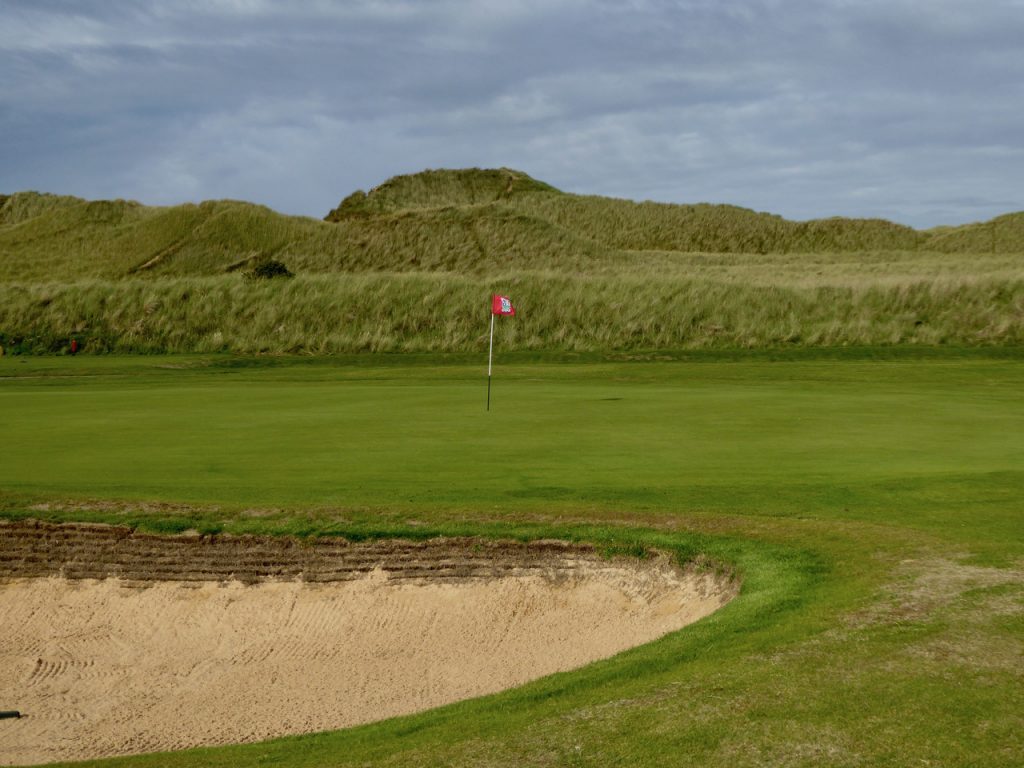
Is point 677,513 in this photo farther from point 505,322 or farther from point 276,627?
point 505,322

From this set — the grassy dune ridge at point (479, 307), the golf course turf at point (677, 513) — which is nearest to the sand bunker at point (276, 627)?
the golf course turf at point (677, 513)

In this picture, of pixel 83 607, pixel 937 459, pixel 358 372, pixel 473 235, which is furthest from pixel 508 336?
pixel 473 235

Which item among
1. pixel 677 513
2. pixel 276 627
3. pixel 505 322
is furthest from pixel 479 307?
pixel 276 627

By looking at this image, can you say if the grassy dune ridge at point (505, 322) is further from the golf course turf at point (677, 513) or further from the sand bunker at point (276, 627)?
the sand bunker at point (276, 627)

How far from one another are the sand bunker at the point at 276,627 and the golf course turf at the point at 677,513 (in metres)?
0.27

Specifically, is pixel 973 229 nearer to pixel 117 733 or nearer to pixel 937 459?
pixel 937 459

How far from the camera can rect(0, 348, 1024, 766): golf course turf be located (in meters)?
4.31

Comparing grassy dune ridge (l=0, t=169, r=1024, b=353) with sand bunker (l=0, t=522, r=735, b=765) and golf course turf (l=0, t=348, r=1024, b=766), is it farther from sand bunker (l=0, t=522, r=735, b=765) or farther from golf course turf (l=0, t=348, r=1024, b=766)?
sand bunker (l=0, t=522, r=735, b=765)

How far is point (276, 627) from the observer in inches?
308

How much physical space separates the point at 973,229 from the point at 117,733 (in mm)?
106565

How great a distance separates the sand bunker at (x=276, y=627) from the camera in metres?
6.39

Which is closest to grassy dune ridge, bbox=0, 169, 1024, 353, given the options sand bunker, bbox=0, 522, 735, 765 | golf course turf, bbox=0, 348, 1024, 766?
golf course turf, bbox=0, 348, 1024, 766

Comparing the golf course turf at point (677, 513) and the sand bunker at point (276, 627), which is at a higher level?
the golf course turf at point (677, 513)

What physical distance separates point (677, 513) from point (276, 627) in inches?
134
